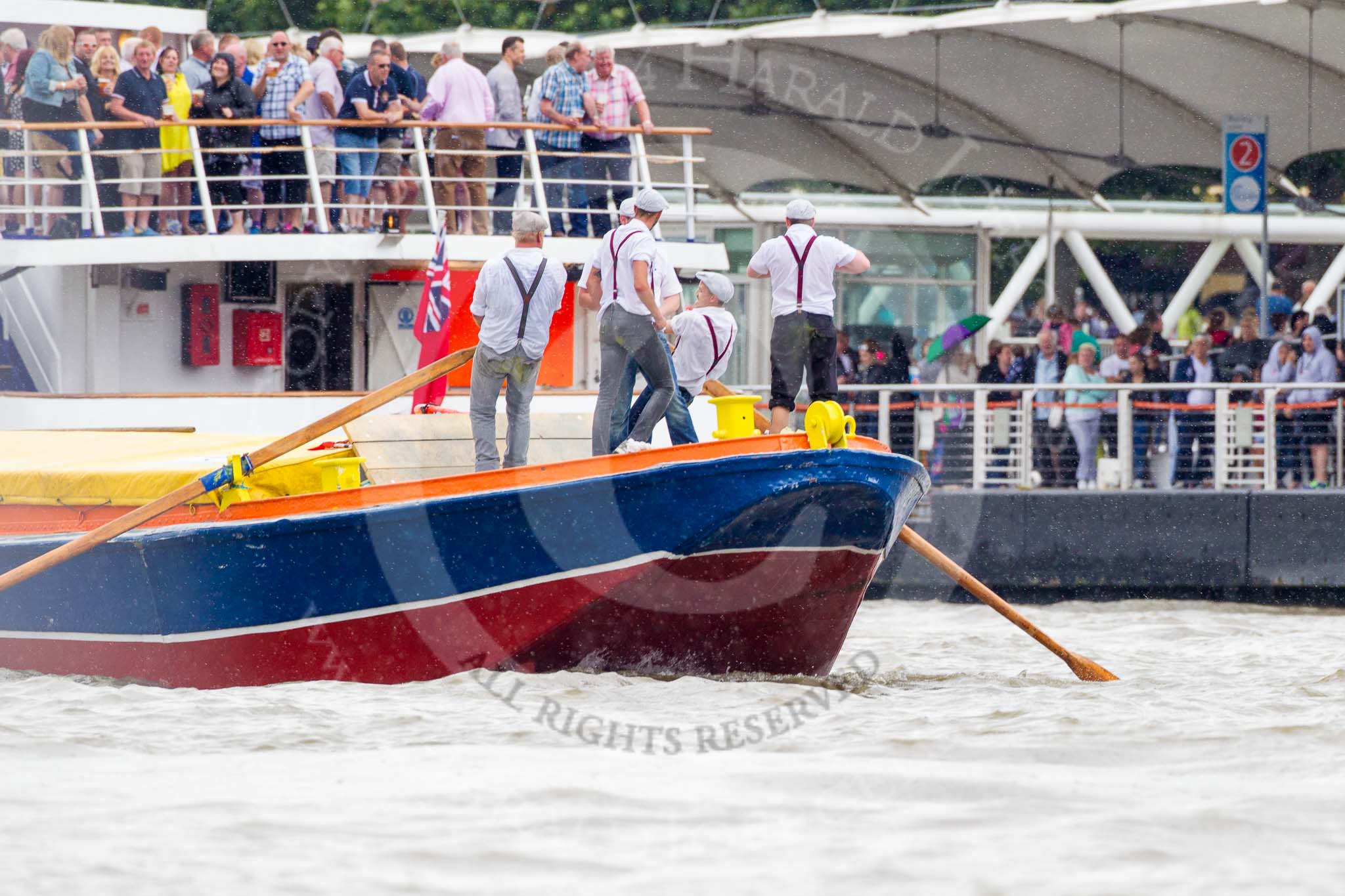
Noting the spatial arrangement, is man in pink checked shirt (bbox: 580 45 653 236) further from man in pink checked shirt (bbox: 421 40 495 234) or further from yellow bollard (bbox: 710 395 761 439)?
yellow bollard (bbox: 710 395 761 439)

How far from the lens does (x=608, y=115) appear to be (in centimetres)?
1492

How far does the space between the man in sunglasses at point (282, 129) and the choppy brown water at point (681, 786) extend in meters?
5.12

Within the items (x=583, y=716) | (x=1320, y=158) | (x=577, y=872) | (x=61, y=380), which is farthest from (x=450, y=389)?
(x=1320, y=158)

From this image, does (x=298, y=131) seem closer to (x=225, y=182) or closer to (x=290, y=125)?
(x=290, y=125)

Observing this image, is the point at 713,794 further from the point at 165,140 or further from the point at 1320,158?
the point at 1320,158

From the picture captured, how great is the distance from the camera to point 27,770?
295 inches

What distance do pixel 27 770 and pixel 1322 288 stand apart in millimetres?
15980

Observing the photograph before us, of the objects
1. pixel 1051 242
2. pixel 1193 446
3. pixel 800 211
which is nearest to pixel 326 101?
pixel 800 211

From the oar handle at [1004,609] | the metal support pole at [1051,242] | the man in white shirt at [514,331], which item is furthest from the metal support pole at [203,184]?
the metal support pole at [1051,242]

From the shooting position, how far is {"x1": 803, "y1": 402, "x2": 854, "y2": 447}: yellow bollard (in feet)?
31.1

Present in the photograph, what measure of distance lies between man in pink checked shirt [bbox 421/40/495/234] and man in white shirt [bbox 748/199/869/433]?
13.3 feet

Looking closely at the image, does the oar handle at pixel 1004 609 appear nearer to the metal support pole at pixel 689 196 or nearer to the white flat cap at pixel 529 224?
the white flat cap at pixel 529 224

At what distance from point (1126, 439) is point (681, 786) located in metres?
10.0

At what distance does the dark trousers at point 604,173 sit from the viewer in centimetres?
1502
